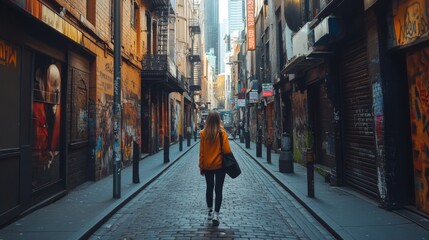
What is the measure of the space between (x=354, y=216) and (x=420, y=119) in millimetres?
1956

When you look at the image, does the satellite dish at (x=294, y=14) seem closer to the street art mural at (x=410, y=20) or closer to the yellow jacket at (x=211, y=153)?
the street art mural at (x=410, y=20)

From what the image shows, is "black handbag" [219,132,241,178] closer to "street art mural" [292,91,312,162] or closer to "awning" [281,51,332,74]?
"awning" [281,51,332,74]

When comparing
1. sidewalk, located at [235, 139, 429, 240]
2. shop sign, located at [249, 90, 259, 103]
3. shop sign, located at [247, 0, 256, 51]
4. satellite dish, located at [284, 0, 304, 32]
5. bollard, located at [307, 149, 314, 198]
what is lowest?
sidewalk, located at [235, 139, 429, 240]

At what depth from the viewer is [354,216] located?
6426 mm

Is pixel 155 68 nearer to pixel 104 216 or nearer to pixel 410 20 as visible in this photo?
pixel 104 216

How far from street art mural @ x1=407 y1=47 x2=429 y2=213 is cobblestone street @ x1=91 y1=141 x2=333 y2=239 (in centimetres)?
182

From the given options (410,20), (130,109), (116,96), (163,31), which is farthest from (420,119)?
(163,31)

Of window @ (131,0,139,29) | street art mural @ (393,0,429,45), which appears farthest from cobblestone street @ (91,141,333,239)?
window @ (131,0,139,29)

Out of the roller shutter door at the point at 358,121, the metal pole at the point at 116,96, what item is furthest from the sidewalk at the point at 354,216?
the metal pole at the point at 116,96

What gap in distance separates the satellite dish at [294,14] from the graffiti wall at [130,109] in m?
6.56

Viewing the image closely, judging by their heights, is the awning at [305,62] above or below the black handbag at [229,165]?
above

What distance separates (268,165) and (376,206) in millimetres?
7719

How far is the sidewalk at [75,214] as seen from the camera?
18.1ft

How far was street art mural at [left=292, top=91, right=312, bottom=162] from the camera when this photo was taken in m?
13.6
